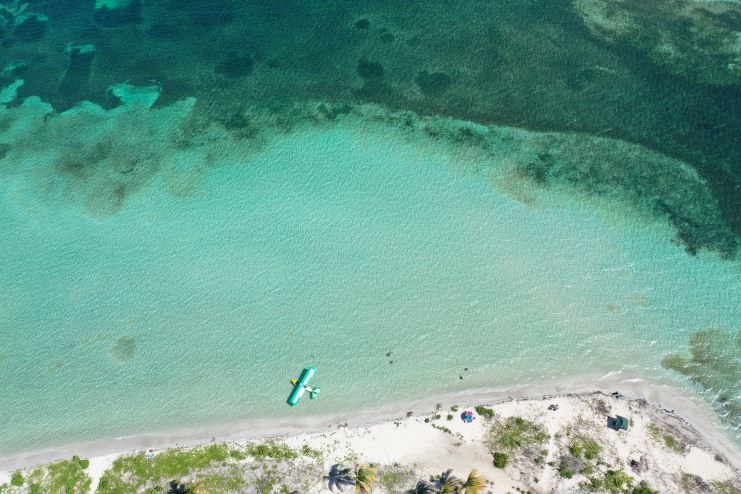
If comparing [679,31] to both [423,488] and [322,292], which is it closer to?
[322,292]

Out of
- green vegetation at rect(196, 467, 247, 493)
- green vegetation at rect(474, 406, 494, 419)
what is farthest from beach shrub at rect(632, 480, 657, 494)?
green vegetation at rect(196, 467, 247, 493)

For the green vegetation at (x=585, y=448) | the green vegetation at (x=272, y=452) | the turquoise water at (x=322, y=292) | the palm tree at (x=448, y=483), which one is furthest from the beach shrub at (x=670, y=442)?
the green vegetation at (x=272, y=452)

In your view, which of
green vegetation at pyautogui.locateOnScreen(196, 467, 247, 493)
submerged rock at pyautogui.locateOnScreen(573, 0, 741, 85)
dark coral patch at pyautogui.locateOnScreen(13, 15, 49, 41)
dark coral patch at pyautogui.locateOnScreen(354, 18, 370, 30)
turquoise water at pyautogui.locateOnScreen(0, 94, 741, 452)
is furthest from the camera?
dark coral patch at pyautogui.locateOnScreen(13, 15, 49, 41)

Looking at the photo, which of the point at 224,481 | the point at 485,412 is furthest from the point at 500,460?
the point at 224,481

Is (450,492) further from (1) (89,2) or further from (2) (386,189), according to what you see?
(1) (89,2)

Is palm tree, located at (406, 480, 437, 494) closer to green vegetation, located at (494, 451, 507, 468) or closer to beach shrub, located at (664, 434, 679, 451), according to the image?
green vegetation, located at (494, 451, 507, 468)

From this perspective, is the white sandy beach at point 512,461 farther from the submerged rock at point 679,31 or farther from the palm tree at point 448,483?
the submerged rock at point 679,31

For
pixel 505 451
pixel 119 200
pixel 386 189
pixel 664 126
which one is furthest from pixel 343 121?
pixel 505 451
